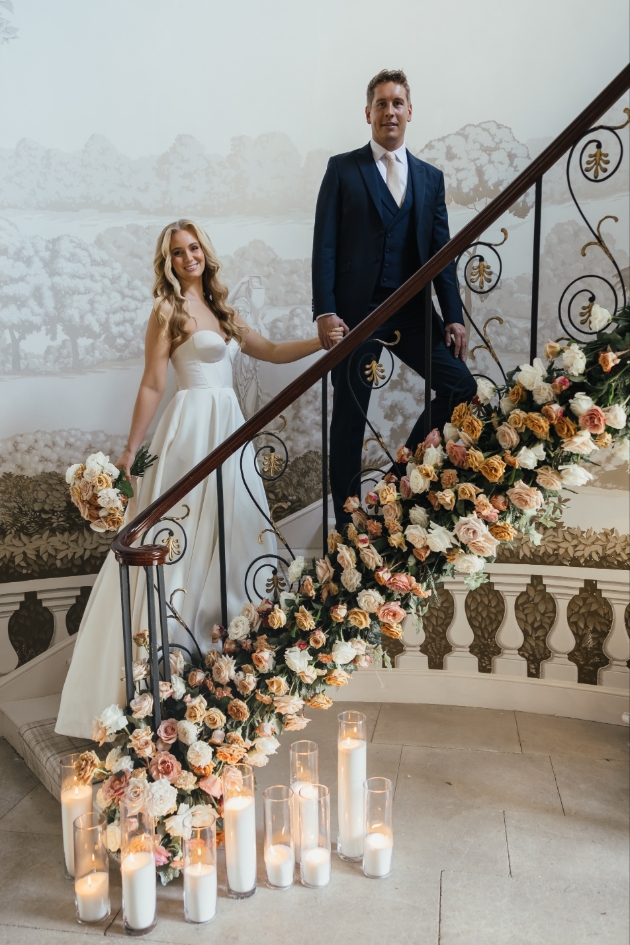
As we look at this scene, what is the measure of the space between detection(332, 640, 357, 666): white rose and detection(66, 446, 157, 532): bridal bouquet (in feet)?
3.14

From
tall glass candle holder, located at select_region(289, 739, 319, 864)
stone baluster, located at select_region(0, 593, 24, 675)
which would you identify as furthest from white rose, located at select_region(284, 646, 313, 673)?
stone baluster, located at select_region(0, 593, 24, 675)

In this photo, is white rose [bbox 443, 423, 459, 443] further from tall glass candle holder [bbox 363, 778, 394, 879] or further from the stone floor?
the stone floor

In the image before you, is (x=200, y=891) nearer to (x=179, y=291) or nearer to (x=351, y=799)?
(x=351, y=799)

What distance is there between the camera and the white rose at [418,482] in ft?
7.04

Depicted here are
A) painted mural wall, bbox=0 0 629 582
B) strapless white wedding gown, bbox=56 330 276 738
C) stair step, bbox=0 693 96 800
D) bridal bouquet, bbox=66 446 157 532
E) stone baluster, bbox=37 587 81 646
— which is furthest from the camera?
stone baluster, bbox=37 587 81 646

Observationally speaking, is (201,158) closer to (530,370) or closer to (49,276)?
(49,276)

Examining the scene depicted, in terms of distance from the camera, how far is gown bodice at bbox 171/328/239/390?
122 inches

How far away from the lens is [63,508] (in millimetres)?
3768

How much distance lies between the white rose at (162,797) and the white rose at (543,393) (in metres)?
1.55

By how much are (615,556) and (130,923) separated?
2.43m

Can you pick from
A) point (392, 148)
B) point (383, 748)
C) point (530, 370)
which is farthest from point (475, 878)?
point (392, 148)

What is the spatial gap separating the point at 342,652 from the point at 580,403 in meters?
1.01

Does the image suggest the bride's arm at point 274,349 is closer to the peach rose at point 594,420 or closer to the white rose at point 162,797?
the peach rose at point 594,420

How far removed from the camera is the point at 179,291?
10.3ft
